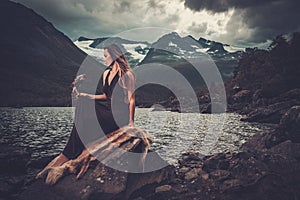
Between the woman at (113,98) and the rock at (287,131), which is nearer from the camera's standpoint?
the woman at (113,98)

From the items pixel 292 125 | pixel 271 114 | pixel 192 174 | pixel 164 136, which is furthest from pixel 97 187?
pixel 271 114

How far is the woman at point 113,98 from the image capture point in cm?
854

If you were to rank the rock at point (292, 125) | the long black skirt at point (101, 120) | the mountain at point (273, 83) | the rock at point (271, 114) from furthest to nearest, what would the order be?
the mountain at point (273, 83) → the rock at point (271, 114) → the rock at point (292, 125) → the long black skirt at point (101, 120)

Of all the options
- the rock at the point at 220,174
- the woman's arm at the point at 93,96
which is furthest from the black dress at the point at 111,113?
the rock at the point at 220,174

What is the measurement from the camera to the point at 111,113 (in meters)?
8.66

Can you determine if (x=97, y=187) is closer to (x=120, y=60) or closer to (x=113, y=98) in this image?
(x=113, y=98)

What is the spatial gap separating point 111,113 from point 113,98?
0.54 m

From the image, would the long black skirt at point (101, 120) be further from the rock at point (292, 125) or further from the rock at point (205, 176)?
the rock at point (292, 125)

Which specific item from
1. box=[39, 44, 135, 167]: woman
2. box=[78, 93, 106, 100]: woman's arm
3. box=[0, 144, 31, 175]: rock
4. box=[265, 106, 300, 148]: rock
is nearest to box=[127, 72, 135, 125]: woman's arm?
box=[39, 44, 135, 167]: woman

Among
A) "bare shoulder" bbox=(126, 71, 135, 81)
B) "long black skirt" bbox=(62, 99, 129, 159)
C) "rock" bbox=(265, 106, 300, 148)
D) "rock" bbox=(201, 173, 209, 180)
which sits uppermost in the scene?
"bare shoulder" bbox=(126, 71, 135, 81)

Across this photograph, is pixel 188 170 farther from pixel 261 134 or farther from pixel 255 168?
pixel 261 134

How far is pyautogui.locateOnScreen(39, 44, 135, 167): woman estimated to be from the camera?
28.0 feet

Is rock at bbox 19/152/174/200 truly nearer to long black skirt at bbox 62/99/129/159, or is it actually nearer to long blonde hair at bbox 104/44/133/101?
long black skirt at bbox 62/99/129/159

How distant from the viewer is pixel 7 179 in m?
9.47
